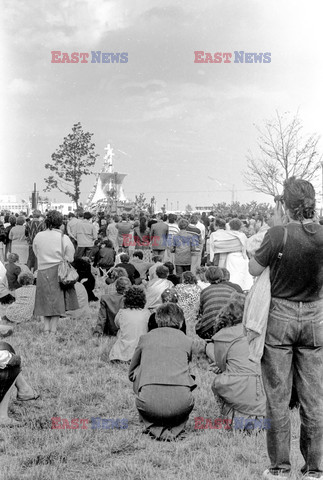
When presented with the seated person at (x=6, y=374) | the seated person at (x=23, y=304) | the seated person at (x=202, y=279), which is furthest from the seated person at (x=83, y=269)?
the seated person at (x=6, y=374)

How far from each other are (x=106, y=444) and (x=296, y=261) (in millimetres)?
2123

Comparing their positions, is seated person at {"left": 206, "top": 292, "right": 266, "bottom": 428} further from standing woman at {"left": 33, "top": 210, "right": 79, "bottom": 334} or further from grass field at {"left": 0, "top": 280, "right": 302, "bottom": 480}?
standing woman at {"left": 33, "top": 210, "right": 79, "bottom": 334}

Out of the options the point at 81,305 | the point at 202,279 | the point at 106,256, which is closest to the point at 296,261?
the point at 202,279

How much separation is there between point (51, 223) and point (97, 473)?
4.91 metres

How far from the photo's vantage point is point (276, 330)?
12.1 ft

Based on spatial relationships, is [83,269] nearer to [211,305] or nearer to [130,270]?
[130,270]

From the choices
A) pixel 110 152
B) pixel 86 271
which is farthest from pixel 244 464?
pixel 110 152

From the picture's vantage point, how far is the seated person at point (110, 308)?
28.6 feet

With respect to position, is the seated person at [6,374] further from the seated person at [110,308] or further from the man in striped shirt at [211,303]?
the seated person at [110,308]

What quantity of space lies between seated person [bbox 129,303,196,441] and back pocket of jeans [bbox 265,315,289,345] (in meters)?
1.46

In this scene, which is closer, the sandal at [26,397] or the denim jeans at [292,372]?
the denim jeans at [292,372]

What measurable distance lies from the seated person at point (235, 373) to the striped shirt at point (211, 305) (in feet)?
6.13

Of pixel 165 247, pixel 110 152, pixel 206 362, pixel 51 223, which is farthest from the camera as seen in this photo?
pixel 110 152

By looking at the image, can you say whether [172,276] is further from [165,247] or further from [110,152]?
[110,152]
